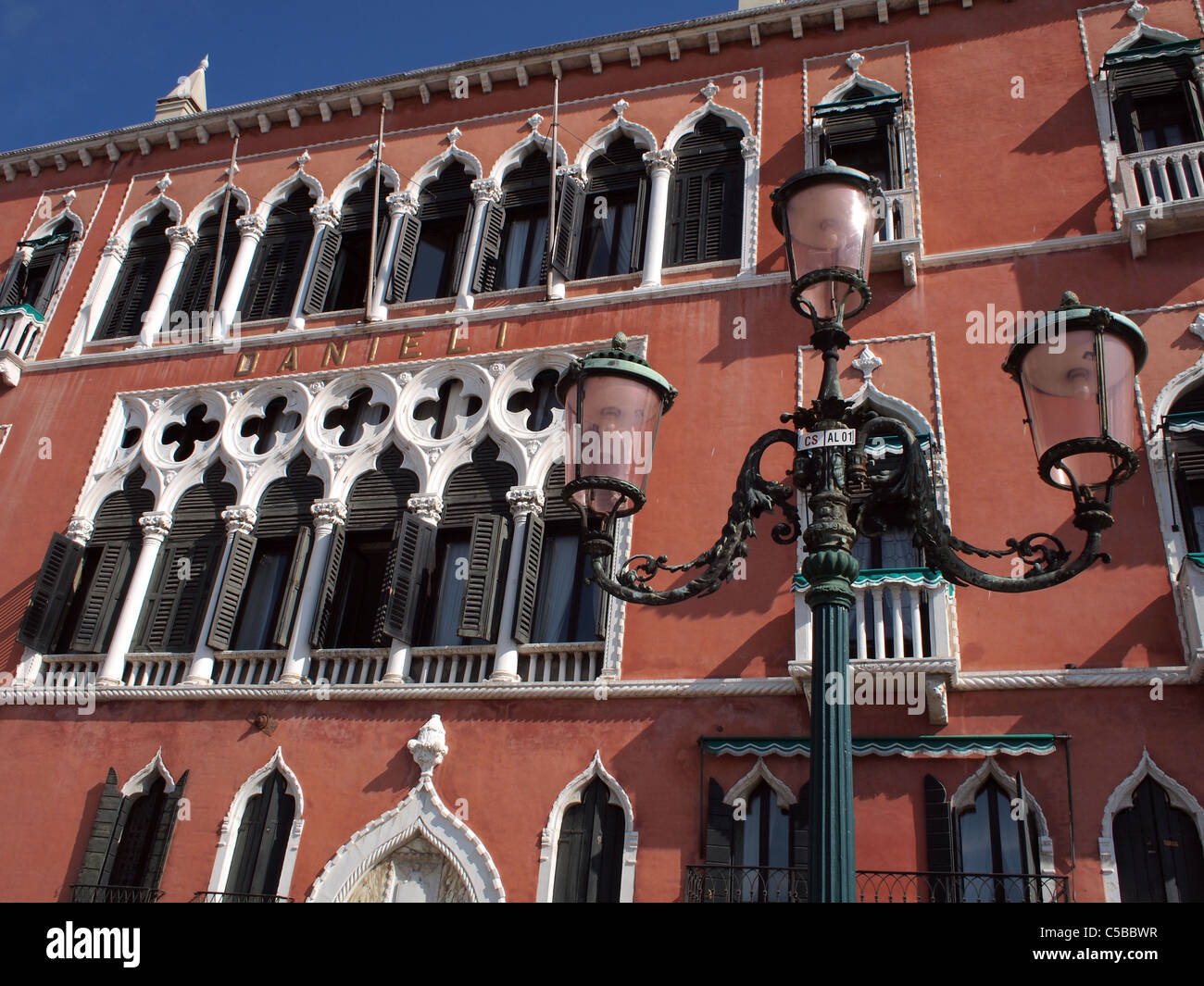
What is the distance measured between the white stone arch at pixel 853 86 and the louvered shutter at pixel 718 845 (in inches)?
303

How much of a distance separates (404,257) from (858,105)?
5.46 metres

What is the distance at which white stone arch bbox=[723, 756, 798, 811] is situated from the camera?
29.0ft

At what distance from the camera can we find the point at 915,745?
8.59 metres

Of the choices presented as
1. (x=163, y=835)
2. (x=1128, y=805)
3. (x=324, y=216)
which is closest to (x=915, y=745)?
(x=1128, y=805)

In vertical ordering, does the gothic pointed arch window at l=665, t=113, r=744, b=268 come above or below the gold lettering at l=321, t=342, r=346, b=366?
above

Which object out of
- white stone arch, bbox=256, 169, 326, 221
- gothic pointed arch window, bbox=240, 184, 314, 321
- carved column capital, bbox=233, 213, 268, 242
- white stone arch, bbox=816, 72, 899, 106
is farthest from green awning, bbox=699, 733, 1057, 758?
white stone arch, bbox=256, 169, 326, 221

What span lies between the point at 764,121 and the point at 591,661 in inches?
259

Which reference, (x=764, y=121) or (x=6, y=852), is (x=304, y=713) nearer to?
(x=6, y=852)

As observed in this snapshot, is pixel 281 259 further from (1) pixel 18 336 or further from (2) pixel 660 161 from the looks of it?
(2) pixel 660 161

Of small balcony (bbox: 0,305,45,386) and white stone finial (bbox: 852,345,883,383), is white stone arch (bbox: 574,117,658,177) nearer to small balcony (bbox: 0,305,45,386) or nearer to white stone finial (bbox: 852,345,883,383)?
white stone finial (bbox: 852,345,883,383)

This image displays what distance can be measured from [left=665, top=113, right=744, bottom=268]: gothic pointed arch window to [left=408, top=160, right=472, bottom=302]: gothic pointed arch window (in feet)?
8.49

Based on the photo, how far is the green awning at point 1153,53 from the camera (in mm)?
10992

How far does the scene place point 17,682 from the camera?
38.9ft
